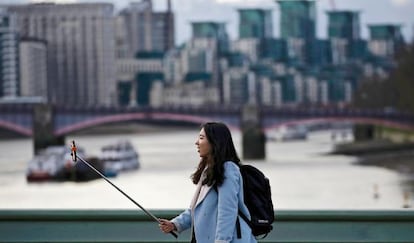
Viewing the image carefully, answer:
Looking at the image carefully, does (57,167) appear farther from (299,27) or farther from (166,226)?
(166,226)

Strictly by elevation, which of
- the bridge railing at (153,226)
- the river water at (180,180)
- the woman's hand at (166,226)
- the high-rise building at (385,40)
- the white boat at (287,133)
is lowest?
the river water at (180,180)

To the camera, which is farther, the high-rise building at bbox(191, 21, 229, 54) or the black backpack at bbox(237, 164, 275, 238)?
the high-rise building at bbox(191, 21, 229, 54)

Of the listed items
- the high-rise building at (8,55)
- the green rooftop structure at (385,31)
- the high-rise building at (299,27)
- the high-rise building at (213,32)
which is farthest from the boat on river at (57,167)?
the green rooftop structure at (385,31)

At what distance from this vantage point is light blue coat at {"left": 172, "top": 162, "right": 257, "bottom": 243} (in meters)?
1.88

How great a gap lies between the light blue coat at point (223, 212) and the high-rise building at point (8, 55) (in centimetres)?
1763

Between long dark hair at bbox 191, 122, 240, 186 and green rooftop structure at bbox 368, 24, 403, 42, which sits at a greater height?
green rooftop structure at bbox 368, 24, 403, 42

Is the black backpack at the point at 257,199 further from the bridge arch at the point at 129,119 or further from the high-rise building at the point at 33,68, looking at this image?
the bridge arch at the point at 129,119

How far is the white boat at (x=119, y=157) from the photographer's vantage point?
24578 mm

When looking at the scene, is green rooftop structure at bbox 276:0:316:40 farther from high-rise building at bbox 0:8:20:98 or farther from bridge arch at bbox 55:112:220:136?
high-rise building at bbox 0:8:20:98

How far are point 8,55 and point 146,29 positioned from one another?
9.66ft

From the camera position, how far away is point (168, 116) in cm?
2509

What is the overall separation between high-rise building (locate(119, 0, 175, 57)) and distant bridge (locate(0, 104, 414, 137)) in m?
1.87

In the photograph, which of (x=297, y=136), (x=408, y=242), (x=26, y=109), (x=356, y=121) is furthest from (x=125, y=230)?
(x=297, y=136)

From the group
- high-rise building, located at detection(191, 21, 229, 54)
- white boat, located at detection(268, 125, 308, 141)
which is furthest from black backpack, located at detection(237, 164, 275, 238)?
white boat, located at detection(268, 125, 308, 141)
